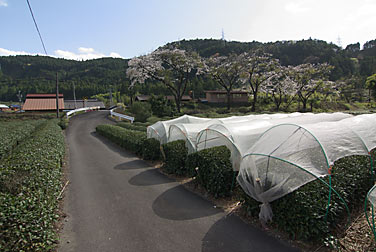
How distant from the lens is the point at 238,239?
450 cm

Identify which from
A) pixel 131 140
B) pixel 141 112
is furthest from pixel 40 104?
pixel 131 140

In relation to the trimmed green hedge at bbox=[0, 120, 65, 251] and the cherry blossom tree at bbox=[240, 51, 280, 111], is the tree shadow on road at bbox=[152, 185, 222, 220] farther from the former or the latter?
the cherry blossom tree at bbox=[240, 51, 280, 111]

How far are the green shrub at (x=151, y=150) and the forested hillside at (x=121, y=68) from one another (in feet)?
158

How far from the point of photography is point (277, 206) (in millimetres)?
4570

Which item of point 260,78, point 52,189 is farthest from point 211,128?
point 260,78

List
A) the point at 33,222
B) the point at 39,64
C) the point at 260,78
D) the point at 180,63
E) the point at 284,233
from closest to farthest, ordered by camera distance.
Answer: the point at 33,222, the point at 284,233, the point at 180,63, the point at 260,78, the point at 39,64

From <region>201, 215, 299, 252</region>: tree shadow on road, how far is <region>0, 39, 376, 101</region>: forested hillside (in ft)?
179

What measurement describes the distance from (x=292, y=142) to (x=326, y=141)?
875mm

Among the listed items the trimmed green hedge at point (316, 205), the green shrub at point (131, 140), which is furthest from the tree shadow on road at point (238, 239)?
the green shrub at point (131, 140)

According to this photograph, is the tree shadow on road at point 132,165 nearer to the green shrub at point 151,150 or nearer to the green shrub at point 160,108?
the green shrub at point 151,150

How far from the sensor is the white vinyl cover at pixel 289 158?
4453 millimetres

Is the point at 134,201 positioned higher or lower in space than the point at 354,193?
lower

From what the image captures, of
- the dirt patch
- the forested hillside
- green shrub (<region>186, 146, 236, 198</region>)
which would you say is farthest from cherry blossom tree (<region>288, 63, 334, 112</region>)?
the dirt patch

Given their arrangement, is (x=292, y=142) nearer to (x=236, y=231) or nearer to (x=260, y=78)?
(x=236, y=231)
